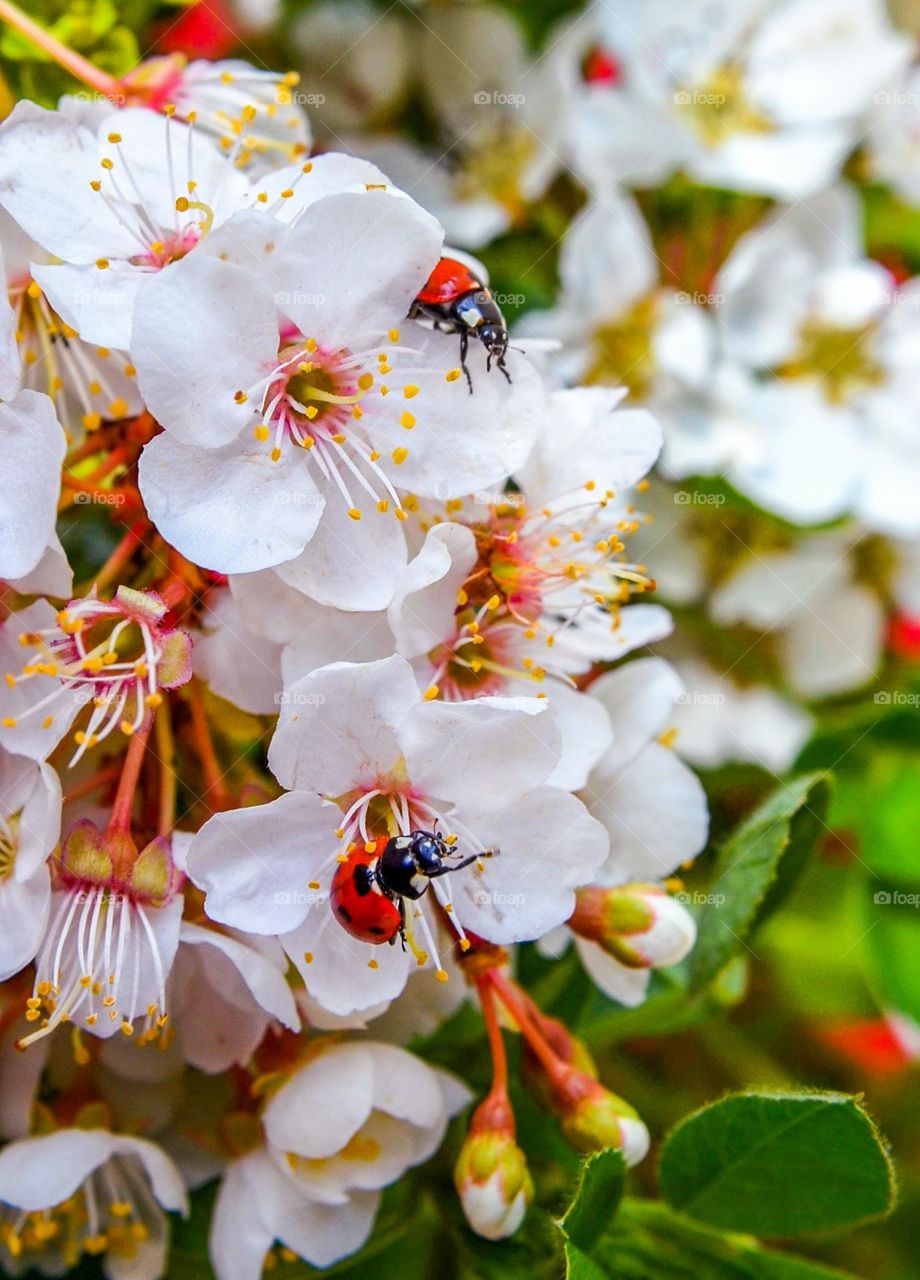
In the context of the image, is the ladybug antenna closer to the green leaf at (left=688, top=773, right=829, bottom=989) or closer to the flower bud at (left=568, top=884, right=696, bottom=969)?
the flower bud at (left=568, top=884, right=696, bottom=969)

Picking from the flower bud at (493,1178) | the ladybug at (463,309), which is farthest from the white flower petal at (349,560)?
the flower bud at (493,1178)

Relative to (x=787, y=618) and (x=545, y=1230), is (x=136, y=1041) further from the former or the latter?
(x=787, y=618)

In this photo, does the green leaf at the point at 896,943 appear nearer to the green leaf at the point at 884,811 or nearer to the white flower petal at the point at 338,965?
the green leaf at the point at 884,811

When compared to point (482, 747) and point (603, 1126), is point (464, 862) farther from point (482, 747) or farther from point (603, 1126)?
point (603, 1126)

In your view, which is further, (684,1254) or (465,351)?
(684,1254)

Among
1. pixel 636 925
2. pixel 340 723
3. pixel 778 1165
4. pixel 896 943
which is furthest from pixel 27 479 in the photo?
pixel 896 943

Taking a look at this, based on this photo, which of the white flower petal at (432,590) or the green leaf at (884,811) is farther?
the green leaf at (884,811)

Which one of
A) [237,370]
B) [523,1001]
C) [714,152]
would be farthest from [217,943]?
[714,152]
